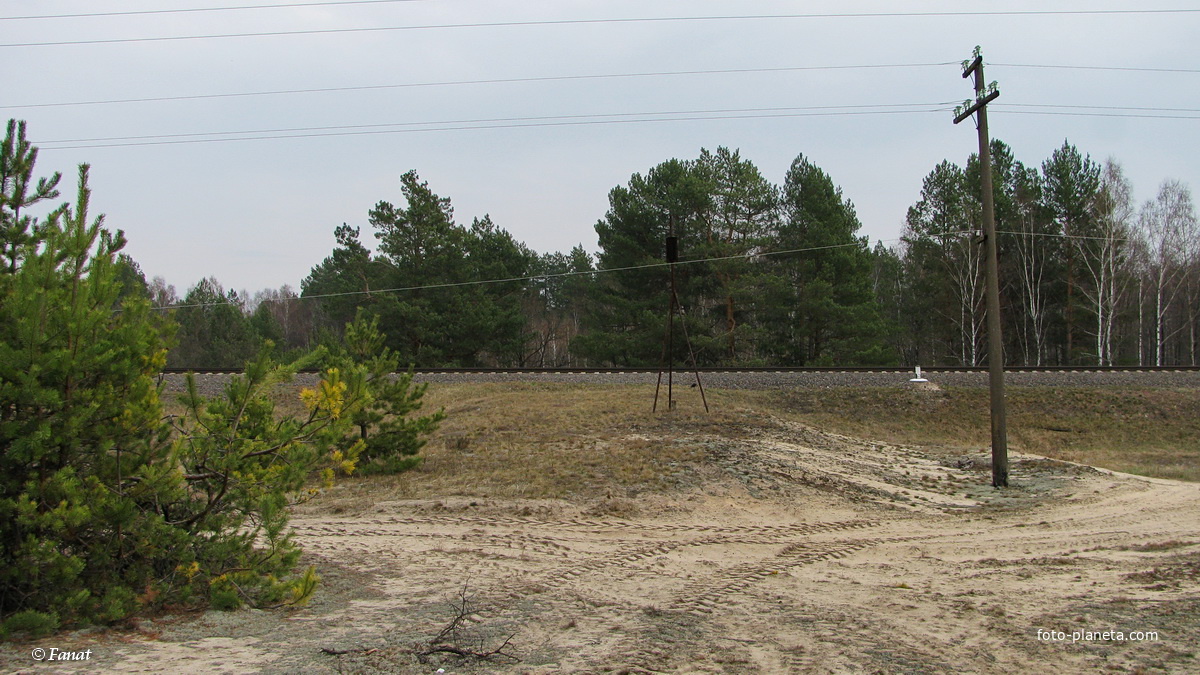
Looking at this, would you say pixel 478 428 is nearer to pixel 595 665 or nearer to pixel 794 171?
pixel 595 665

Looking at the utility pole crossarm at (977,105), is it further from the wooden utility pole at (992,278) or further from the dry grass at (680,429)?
the dry grass at (680,429)

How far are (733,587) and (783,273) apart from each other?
30.9 metres

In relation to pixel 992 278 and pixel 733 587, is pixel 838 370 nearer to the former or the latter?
pixel 992 278

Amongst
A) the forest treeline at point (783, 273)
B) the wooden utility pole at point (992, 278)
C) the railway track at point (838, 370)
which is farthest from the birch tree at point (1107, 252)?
the wooden utility pole at point (992, 278)

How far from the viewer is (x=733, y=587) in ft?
24.5

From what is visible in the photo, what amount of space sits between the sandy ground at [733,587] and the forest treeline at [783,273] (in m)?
23.1

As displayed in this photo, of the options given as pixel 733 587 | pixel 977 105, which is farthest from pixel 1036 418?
pixel 733 587

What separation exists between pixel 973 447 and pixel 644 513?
10.5m

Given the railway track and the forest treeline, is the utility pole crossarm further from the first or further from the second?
the forest treeline

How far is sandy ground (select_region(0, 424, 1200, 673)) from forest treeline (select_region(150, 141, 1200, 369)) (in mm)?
23102

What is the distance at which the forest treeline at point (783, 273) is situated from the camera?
1407 inches

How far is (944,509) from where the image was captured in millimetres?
12055

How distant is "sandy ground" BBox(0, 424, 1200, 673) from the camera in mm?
5348

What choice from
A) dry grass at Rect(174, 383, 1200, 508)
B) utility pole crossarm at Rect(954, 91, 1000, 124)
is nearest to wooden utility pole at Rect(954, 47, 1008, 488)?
utility pole crossarm at Rect(954, 91, 1000, 124)
